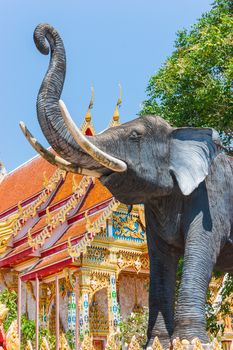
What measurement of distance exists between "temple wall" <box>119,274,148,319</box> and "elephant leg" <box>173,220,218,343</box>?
13.6 metres

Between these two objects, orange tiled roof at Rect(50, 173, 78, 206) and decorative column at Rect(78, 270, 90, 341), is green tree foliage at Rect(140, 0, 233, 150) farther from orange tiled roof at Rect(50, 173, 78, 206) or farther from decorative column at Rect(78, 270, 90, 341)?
orange tiled roof at Rect(50, 173, 78, 206)

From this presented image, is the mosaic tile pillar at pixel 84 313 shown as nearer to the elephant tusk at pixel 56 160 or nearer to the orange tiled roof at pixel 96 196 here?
the orange tiled roof at pixel 96 196

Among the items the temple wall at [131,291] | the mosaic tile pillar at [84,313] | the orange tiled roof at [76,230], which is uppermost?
the orange tiled roof at [76,230]

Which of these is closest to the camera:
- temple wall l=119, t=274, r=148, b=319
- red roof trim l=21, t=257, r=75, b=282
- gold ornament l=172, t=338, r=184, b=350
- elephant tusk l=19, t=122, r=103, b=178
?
gold ornament l=172, t=338, r=184, b=350

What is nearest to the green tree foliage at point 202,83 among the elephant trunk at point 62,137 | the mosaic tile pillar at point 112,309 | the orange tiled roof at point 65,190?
the elephant trunk at point 62,137

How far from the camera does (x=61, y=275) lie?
16.2 metres

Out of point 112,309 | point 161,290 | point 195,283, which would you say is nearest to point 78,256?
point 112,309

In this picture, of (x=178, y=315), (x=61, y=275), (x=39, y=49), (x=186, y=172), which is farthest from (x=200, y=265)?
(x=61, y=275)

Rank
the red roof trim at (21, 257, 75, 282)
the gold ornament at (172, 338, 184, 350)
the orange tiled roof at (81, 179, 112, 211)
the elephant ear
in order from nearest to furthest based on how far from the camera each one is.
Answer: the gold ornament at (172, 338, 184, 350) → the elephant ear → the red roof trim at (21, 257, 75, 282) → the orange tiled roof at (81, 179, 112, 211)

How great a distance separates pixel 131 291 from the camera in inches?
734

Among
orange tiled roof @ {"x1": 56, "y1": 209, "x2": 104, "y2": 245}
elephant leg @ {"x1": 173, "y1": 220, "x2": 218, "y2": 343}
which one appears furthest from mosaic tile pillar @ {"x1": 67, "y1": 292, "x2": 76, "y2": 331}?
elephant leg @ {"x1": 173, "y1": 220, "x2": 218, "y2": 343}

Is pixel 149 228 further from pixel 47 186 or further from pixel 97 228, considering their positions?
pixel 47 186

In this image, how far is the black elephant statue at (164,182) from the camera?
177 inches

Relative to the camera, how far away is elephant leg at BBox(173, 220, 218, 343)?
4520mm
